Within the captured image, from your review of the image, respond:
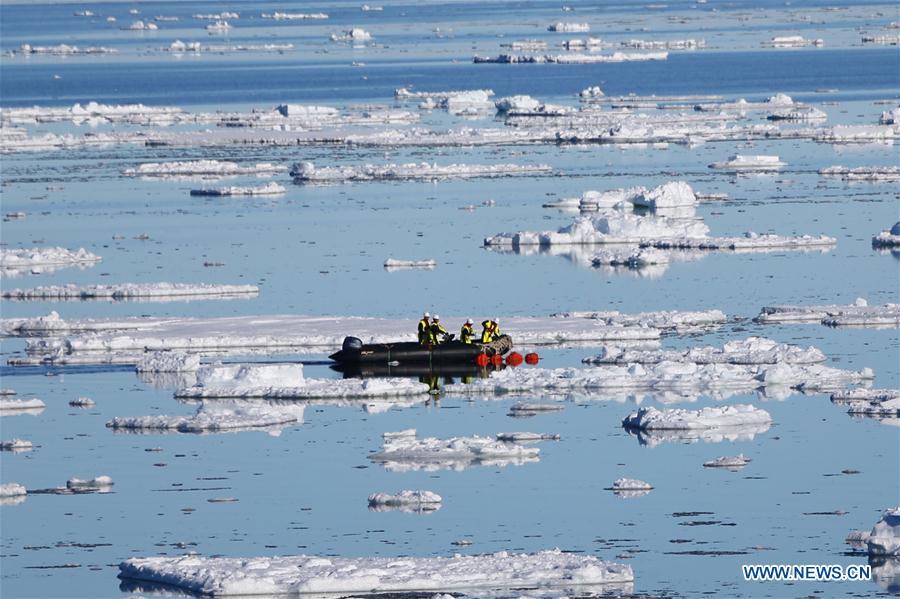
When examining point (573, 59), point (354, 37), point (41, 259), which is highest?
point (354, 37)

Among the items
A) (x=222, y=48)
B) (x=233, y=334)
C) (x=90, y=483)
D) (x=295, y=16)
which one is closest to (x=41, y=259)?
(x=233, y=334)

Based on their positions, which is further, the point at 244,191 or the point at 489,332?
the point at 244,191

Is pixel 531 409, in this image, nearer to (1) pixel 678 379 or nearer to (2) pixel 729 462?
(1) pixel 678 379

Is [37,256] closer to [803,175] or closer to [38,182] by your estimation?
[38,182]

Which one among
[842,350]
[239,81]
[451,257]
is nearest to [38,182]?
[451,257]

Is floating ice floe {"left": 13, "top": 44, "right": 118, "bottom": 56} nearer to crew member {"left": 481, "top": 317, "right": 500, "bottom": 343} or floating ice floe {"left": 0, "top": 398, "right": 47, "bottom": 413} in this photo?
crew member {"left": 481, "top": 317, "right": 500, "bottom": 343}

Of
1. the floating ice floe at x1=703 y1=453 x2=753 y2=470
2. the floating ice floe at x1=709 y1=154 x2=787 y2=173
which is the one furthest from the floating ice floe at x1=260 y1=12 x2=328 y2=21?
the floating ice floe at x1=703 y1=453 x2=753 y2=470
